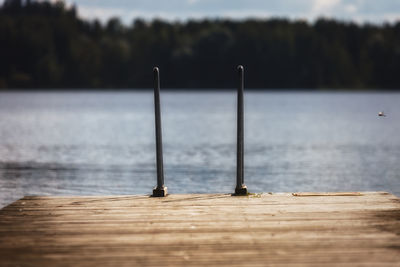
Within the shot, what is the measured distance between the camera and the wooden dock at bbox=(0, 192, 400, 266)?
187 inches

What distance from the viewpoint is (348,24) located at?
449ft

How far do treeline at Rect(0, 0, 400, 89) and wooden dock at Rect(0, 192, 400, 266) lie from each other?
107748mm

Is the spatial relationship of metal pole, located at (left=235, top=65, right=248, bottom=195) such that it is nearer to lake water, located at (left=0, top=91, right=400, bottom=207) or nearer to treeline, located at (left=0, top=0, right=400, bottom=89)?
lake water, located at (left=0, top=91, right=400, bottom=207)

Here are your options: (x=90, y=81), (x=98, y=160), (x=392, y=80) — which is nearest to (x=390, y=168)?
(x=98, y=160)

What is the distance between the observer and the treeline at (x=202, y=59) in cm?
11531

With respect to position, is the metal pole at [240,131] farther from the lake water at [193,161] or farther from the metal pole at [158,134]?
the lake water at [193,161]

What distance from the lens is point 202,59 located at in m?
114

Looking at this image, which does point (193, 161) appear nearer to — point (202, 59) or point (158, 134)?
point (158, 134)

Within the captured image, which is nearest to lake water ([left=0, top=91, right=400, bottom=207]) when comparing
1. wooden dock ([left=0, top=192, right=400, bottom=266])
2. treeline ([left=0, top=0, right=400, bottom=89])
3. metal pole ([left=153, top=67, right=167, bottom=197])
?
metal pole ([left=153, top=67, right=167, bottom=197])

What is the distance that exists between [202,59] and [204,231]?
10916cm

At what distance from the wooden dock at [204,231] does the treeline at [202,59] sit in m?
108

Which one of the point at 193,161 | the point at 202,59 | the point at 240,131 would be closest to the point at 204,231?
the point at 240,131

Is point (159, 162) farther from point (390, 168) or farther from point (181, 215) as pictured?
point (390, 168)

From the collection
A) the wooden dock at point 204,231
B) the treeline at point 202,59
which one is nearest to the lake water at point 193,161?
the wooden dock at point 204,231
